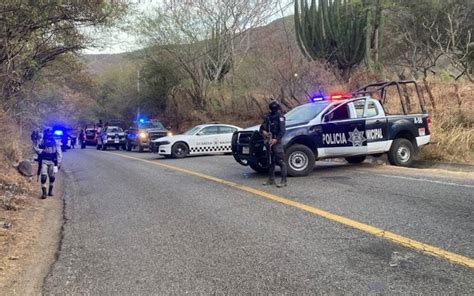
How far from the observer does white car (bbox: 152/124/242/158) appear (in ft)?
70.1

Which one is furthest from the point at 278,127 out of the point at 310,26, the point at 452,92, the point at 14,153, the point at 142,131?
the point at 142,131

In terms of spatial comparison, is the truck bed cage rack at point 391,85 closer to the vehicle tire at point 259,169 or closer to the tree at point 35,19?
the vehicle tire at point 259,169

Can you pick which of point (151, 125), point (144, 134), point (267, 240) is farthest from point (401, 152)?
point (151, 125)

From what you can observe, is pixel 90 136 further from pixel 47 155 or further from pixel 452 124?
pixel 452 124

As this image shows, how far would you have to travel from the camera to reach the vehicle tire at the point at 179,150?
21297 mm

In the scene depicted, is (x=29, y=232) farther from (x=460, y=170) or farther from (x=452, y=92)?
(x=452, y=92)

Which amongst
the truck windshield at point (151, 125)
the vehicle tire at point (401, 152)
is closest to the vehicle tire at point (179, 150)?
the truck windshield at point (151, 125)

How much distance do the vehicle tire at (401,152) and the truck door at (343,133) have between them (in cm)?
113

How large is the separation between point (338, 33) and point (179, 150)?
34.9ft

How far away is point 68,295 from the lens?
14.8ft

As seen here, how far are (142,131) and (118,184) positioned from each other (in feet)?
56.4

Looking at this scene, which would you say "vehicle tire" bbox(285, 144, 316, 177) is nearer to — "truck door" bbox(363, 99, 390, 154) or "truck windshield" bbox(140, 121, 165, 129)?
"truck door" bbox(363, 99, 390, 154)

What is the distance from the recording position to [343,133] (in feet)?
38.8

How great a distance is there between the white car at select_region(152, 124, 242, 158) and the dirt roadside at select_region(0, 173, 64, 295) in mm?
11255
